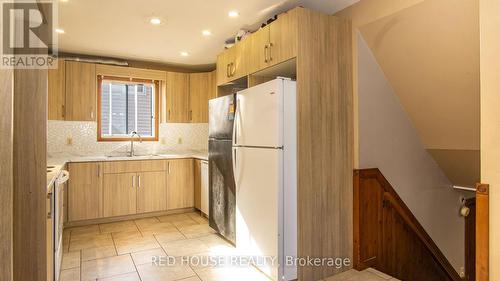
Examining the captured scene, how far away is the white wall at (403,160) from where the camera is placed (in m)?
2.60

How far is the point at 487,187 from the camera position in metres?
1.59

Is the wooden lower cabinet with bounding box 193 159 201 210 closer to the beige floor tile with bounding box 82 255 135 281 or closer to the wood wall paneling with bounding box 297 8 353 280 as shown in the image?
the beige floor tile with bounding box 82 255 135 281

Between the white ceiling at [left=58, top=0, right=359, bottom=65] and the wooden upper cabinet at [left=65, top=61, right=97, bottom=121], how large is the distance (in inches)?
10.7

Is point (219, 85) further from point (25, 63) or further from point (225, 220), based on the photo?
point (25, 63)

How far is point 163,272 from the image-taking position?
2566 mm

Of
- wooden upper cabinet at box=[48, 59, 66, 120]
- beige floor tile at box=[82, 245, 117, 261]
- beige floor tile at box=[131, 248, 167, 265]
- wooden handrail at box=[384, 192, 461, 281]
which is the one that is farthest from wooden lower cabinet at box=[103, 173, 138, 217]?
wooden handrail at box=[384, 192, 461, 281]

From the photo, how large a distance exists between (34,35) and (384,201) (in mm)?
2864

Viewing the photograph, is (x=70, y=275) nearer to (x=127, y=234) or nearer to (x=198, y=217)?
(x=127, y=234)

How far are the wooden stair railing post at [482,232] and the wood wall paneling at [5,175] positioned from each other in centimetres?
214

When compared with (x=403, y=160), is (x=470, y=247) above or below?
below

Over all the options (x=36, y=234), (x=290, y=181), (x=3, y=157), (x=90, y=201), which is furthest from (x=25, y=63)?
(x=90, y=201)

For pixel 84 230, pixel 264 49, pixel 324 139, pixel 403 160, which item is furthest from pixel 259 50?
pixel 84 230

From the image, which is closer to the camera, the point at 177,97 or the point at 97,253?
the point at 97,253

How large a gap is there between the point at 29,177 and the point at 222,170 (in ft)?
7.38
